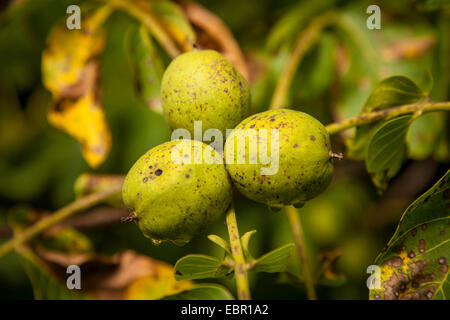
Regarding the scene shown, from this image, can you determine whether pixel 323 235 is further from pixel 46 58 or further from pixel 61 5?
pixel 61 5

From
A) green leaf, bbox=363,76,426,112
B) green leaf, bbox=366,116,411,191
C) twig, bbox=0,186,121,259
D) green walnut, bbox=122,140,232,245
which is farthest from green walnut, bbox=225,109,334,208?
twig, bbox=0,186,121,259

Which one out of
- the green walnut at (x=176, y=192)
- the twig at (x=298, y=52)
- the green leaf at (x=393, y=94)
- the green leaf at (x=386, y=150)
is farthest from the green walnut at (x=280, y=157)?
the twig at (x=298, y=52)

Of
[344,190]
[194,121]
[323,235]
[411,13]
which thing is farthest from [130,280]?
[411,13]

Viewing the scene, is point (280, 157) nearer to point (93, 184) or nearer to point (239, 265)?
point (239, 265)

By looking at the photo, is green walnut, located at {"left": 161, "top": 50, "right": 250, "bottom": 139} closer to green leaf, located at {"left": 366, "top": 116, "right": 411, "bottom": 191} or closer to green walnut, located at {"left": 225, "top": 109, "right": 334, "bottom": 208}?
green walnut, located at {"left": 225, "top": 109, "right": 334, "bottom": 208}

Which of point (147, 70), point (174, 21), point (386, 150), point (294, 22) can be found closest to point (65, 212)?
point (147, 70)
